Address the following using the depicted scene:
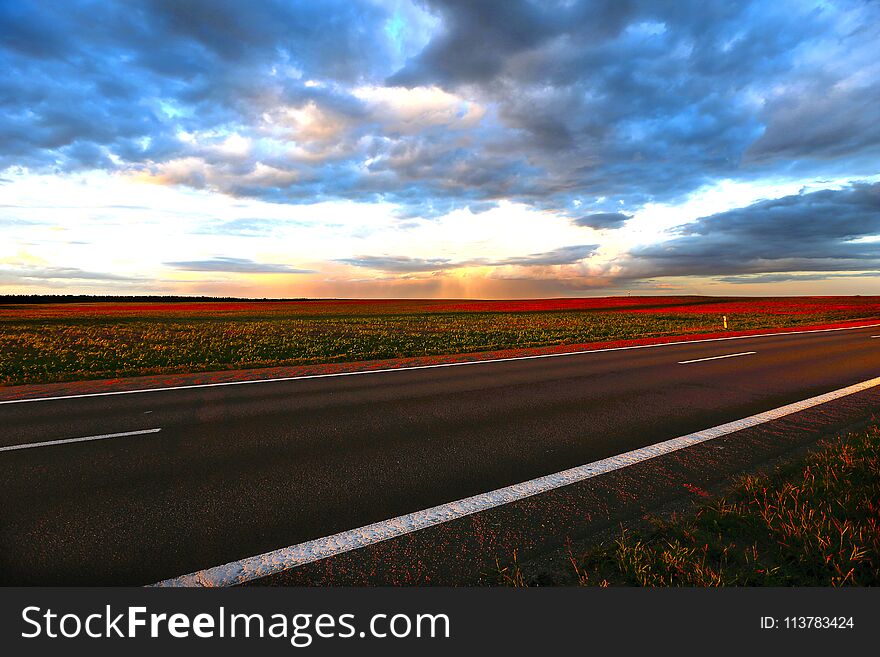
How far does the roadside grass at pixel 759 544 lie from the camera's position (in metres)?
2.96

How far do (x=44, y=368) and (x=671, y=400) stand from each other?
16.8 metres

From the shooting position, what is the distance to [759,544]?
3387 mm

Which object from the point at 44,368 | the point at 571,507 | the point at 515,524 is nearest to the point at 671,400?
the point at 571,507

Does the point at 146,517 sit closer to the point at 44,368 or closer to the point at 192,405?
the point at 192,405

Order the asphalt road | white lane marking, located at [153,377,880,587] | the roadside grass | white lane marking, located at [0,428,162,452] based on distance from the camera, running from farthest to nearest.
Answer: white lane marking, located at [0,428,162,452]
the asphalt road
white lane marking, located at [153,377,880,587]
the roadside grass

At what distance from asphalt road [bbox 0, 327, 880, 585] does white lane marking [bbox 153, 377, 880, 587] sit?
0.42 feet

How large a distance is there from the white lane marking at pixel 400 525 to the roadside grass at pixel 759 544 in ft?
3.22

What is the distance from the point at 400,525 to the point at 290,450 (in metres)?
2.47

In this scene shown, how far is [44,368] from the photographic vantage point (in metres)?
13.7

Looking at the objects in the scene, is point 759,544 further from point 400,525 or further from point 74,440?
point 74,440

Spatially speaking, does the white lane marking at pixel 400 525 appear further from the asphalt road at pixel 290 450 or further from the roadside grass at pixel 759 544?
the roadside grass at pixel 759 544

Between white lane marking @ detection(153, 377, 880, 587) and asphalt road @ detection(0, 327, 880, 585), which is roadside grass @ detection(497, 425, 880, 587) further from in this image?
asphalt road @ detection(0, 327, 880, 585)

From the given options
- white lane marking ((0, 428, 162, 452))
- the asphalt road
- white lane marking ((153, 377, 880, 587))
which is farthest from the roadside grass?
white lane marking ((0, 428, 162, 452))

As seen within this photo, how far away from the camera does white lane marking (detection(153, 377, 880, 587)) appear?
3.16 meters
